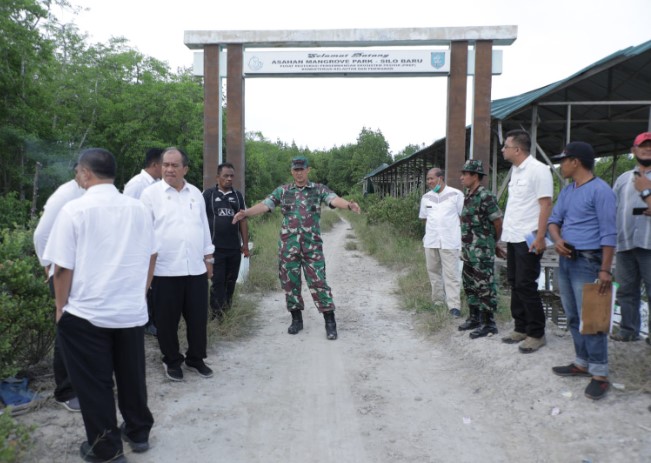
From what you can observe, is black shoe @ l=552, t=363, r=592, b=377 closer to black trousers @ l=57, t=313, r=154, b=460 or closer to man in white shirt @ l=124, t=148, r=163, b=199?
black trousers @ l=57, t=313, r=154, b=460

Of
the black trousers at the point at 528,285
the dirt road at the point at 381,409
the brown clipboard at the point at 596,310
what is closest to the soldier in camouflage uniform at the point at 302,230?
the dirt road at the point at 381,409

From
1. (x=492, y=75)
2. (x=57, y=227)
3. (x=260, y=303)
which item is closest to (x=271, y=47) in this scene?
(x=492, y=75)

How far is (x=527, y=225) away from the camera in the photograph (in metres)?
4.13

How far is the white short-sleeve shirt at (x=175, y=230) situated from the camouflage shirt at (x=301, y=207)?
137 cm

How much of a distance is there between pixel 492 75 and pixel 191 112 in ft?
66.0

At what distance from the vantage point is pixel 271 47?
7527 mm

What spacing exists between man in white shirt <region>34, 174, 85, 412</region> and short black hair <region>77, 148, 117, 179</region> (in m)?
0.47

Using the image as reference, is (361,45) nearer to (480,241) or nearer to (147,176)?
(480,241)

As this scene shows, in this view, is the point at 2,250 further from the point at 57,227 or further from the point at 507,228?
the point at 507,228

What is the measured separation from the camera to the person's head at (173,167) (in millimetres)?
3746

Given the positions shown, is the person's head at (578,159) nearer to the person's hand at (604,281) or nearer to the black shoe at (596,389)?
the person's hand at (604,281)

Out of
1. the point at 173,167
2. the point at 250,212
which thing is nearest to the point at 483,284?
the point at 250,212

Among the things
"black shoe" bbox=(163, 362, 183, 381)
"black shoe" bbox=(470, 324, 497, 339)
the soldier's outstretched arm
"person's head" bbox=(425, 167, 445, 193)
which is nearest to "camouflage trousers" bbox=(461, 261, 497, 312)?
"black shoe" bbox=(470, 324, 497, 339)

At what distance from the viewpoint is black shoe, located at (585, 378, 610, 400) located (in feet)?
10.6
